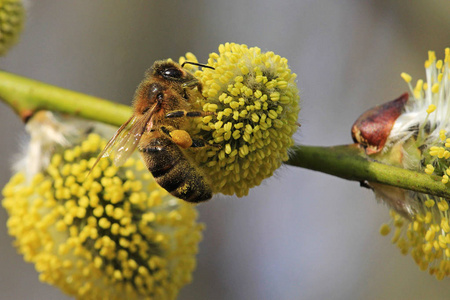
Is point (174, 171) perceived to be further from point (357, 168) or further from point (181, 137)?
point (357, 168)

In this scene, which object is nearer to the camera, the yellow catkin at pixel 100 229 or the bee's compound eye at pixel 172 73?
the bee's compound eye at pixel 172 73

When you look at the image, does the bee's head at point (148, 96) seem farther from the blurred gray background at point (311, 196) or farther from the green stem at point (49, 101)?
the blurred gray background at point (311, 196)

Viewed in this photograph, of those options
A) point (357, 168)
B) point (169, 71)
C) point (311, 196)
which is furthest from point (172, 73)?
point (311, 196)

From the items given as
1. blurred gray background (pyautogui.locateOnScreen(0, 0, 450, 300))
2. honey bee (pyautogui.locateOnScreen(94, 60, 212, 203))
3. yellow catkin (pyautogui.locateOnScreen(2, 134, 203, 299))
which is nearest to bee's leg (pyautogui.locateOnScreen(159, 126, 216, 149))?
honey bee (pyautogui.locateOnScreen(94, 60, 212, 203))

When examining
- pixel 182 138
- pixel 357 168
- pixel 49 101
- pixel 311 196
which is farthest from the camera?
pixel 311 196

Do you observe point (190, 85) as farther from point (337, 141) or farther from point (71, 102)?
point (337, 141)

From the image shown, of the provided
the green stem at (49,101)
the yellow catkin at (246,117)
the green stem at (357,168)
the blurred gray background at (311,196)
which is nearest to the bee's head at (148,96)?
the yellow catkin at (246,117)
